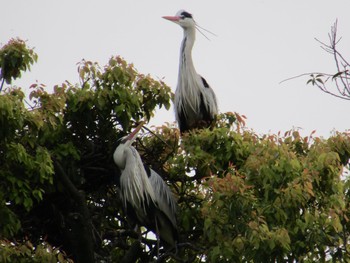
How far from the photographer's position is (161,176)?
904 centimetres

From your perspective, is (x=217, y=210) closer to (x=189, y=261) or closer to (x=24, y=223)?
(x=189, y=261)

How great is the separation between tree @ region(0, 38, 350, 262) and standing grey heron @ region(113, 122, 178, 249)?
0.11 m

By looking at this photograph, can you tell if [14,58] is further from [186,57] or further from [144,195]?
[186,57]

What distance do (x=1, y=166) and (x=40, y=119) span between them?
1.52 ft

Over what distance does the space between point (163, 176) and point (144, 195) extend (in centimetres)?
32

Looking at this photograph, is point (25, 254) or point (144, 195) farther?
point (144, 195)

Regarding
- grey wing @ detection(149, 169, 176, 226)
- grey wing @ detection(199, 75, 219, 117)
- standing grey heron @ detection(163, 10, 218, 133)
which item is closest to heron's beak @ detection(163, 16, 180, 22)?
standing grey heron @ detection(163, 10, 218, 133)

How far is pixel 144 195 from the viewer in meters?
8.83

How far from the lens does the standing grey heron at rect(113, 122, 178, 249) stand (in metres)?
8.56

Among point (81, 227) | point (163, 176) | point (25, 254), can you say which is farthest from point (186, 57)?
point (25, 254)

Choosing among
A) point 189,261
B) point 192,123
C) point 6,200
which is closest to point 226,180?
point 189,261

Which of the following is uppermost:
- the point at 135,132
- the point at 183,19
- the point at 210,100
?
the point at 183,19

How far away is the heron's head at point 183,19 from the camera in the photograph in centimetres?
972

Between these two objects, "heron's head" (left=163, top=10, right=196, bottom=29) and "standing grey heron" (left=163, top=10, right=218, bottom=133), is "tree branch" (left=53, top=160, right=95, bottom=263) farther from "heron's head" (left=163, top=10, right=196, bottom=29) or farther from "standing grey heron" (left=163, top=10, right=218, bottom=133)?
"heron's head" (left=163, top=10, right=196, bottom=29)
